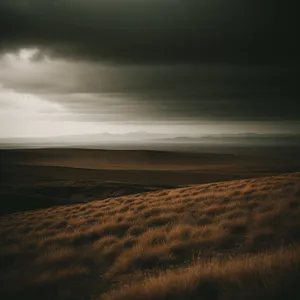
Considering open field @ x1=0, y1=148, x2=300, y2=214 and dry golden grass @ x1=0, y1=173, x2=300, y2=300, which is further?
open field @ x1=0, y1=148, x2=300, y2=214

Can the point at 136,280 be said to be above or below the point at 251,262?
below

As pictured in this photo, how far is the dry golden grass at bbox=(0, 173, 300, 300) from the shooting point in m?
3.51

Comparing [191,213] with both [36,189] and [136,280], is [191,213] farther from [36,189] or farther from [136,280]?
[36,189]

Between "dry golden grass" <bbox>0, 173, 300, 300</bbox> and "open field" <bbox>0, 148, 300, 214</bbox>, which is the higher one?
"dry golden grass" <bbox>0, 173, 300, 300</bbox>

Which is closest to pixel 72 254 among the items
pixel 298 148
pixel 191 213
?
pixel 191 213

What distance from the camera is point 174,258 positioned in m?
5.40

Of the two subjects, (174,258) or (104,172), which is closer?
(174,258)

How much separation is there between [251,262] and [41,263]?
492cm

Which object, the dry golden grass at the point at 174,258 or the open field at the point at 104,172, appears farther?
the open field at the point at 104,172

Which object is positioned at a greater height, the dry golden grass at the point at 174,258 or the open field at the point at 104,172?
the dry golden grass at the point at 174,258

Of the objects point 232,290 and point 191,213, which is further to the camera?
point 191,213

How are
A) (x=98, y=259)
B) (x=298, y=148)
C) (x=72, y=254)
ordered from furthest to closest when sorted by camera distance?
(x=298, y=148) < (x=72, y=254) < (x=98, y=259)

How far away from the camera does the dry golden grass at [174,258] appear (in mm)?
3506

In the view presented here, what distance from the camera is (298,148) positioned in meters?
16.3
